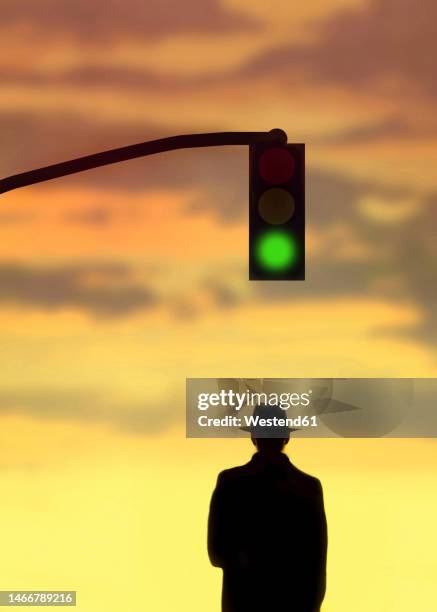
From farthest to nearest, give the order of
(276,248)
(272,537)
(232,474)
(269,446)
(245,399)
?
(245,399)
(272,537)
(232,474)
(269,446)
(276,248)

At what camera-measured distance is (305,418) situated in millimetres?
6480

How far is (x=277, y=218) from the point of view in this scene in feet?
14.1

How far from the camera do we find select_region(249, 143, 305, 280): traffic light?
4.28 metres

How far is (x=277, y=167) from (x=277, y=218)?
0.20m

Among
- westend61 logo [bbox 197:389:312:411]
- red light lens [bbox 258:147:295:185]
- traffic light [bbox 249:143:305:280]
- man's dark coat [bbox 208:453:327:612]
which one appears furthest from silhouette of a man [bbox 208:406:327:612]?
red light lens [bbox 258:147:295:185]

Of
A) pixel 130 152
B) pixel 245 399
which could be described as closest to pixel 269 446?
pixel 245 399

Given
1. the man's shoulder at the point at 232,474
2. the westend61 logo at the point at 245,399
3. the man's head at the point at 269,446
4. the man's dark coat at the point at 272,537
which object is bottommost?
the man's dark coat at the point at 272,537

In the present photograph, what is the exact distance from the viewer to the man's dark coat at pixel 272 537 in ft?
17.7

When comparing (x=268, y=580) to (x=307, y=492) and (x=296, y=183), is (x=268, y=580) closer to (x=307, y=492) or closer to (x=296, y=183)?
(x=307, y=492)

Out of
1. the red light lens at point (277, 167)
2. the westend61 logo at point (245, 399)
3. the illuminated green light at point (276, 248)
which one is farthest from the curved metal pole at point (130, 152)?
the westend61 logo at point (245, 399)

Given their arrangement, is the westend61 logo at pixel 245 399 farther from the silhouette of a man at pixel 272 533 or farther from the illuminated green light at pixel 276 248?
the illuminated green light at pixel 276 248

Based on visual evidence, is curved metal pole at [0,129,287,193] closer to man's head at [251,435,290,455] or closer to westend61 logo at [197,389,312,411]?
man's head at [251,435,290,455]

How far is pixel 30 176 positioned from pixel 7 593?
3.03 meters

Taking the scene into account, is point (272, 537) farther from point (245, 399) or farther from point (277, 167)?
point (277, 167)
